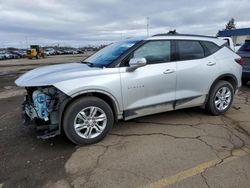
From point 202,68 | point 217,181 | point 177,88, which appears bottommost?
point 217,181

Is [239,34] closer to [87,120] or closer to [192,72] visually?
[192,72]

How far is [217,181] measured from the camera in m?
3.01

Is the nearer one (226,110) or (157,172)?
(157,172)

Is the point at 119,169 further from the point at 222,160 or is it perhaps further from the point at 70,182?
the point at 222,160

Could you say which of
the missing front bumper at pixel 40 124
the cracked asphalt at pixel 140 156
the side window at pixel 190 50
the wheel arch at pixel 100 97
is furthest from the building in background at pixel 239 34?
the missing front bumper at pixel 40 124

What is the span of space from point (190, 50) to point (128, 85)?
171 cm

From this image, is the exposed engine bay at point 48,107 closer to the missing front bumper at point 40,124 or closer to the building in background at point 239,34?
the missing front bumper at point 40,124

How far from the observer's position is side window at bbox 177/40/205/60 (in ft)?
16.2

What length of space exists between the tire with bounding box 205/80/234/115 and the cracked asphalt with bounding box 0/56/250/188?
0.88 ft

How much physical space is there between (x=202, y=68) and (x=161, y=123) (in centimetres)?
140

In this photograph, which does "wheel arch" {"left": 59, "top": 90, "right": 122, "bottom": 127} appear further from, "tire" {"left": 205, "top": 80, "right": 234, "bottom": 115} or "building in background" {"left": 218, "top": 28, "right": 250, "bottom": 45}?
"building in background" {"left": 218, "top": 28, "right": 250, "bottom": 45}

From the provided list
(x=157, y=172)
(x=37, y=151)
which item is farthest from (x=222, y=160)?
(x=37, y=151)

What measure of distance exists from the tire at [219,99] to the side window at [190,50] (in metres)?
0.80

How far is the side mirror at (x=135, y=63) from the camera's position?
4107 millimetres
